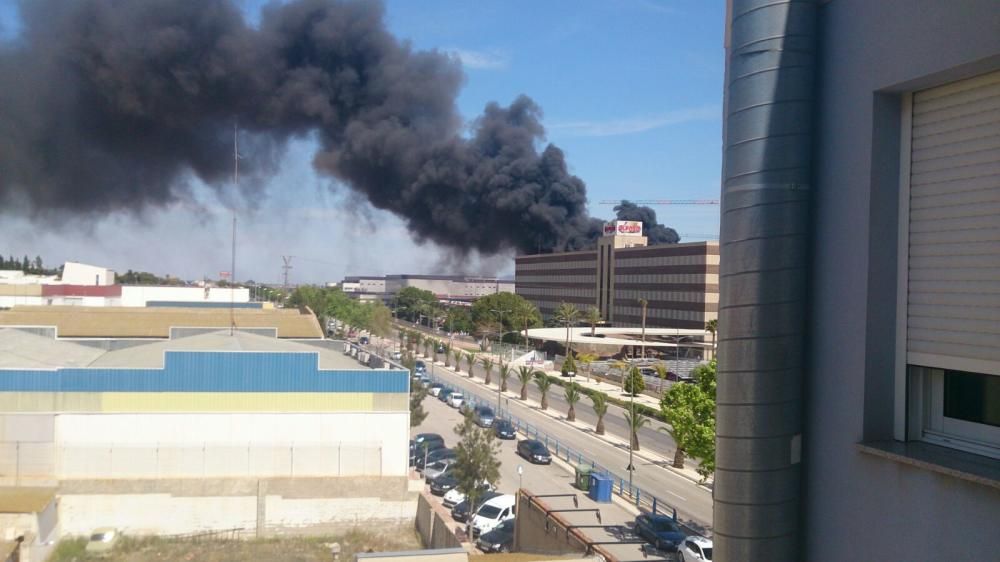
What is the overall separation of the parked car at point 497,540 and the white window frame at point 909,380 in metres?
8.85

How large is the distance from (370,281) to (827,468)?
109311 millimetres

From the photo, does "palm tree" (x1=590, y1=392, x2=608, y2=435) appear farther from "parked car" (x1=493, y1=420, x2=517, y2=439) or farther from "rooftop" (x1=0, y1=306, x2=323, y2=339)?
"rooftop" (x1=0, y1=306, x2=323, y2=339)

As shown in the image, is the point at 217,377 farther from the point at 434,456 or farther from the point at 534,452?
the point at 534,452

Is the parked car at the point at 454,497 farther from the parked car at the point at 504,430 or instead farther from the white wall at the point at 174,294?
the white wall at the point at 174,294

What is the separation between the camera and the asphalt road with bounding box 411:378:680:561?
10736 millimetres

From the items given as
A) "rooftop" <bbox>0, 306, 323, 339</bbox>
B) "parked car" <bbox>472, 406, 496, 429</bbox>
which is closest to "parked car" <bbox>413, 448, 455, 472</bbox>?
"parked car" <bbox>472, 406, 496, 429</bbox>

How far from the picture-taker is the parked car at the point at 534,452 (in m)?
15.9

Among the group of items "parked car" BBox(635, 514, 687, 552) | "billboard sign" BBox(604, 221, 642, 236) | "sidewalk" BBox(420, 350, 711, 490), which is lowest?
"sidewalk" BBox(420, 350, 711, 490)

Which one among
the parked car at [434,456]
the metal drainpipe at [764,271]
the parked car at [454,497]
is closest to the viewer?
the metal drainpipe at [764,271]

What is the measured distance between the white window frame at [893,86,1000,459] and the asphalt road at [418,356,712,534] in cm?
1014

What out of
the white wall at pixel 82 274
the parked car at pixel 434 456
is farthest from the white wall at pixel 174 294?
the parked car at pixel 434 456

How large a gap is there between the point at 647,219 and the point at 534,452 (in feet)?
120

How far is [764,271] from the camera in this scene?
2029 mm

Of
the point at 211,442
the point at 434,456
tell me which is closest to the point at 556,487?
the point at 434,456
